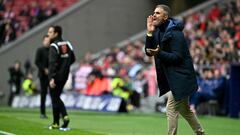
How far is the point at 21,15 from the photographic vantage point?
3662 cm

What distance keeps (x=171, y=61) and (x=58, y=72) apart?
428 centimetres

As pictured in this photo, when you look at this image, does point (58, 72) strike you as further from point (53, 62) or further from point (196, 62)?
point (196, 62)

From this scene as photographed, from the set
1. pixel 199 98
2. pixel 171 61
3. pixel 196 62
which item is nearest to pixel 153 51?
pixel 171 61

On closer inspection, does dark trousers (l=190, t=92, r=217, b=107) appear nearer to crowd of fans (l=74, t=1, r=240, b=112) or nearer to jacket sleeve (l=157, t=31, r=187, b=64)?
crowd of fans (l=74, t=1, r=240, b=112)

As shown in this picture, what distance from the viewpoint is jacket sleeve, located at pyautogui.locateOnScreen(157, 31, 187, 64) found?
1132cm

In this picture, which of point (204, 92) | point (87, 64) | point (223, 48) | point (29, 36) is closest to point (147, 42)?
point (204, 92)

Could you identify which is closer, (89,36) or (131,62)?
(131,62)

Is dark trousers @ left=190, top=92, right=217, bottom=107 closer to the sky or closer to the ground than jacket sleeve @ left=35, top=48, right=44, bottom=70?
closer to the ground

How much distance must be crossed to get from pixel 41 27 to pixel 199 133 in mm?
23662

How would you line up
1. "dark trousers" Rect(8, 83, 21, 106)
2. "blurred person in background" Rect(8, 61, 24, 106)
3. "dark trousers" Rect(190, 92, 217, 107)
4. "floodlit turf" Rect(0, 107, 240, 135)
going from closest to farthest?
1. "floodlit turf" Rect(0, 107, 240, 135)
2. "dark trousers" Rect(190, 92, 217, 107)
3. "dark trousers" Rect(8, 83, 21, 106)
4. "blurred person in background" Rect(8, 61, 24, 106)

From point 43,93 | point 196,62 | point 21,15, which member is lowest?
point 43,93

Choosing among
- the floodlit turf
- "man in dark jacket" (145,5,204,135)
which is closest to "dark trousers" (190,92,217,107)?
the floodlit turf

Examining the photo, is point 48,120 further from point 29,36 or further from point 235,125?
point 29,36

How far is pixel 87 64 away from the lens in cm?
3103
